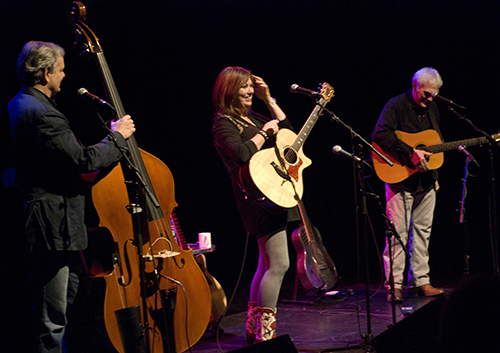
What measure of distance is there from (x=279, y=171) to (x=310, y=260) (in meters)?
1.75

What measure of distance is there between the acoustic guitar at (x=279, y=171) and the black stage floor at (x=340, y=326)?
2.94 feet

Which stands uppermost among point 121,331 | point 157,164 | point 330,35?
point 330,35

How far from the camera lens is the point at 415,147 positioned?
4797 millimetres

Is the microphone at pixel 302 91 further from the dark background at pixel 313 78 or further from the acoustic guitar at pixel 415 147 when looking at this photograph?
the dark background at pixel 313 78

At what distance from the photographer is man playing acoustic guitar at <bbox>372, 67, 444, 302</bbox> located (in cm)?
473

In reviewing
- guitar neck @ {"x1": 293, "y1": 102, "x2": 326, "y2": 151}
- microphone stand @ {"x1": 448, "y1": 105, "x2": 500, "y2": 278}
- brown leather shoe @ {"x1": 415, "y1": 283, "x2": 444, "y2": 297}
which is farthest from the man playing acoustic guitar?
guitar neck @ {"x1": 293, "y1": 102, "x2": 326, "y2": 151}

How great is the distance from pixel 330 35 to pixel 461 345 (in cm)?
560

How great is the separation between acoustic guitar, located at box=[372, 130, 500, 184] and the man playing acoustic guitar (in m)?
0.04

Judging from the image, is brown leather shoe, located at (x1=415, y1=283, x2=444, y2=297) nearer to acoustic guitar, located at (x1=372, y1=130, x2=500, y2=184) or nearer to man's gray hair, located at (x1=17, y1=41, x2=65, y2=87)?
acoustic guitar, located at (x1=372, y1=130, x2=500, y2=184)

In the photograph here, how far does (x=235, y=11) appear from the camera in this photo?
18.7ft

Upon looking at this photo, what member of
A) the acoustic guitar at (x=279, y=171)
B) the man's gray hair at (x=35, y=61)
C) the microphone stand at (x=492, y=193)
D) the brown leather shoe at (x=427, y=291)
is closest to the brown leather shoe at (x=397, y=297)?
the brown leather shoe at (x=427, y=291)

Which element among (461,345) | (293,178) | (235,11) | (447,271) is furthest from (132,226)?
(447,271)

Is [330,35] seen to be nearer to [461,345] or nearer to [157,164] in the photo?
[157,164]

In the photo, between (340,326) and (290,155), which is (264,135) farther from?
(340,326)
